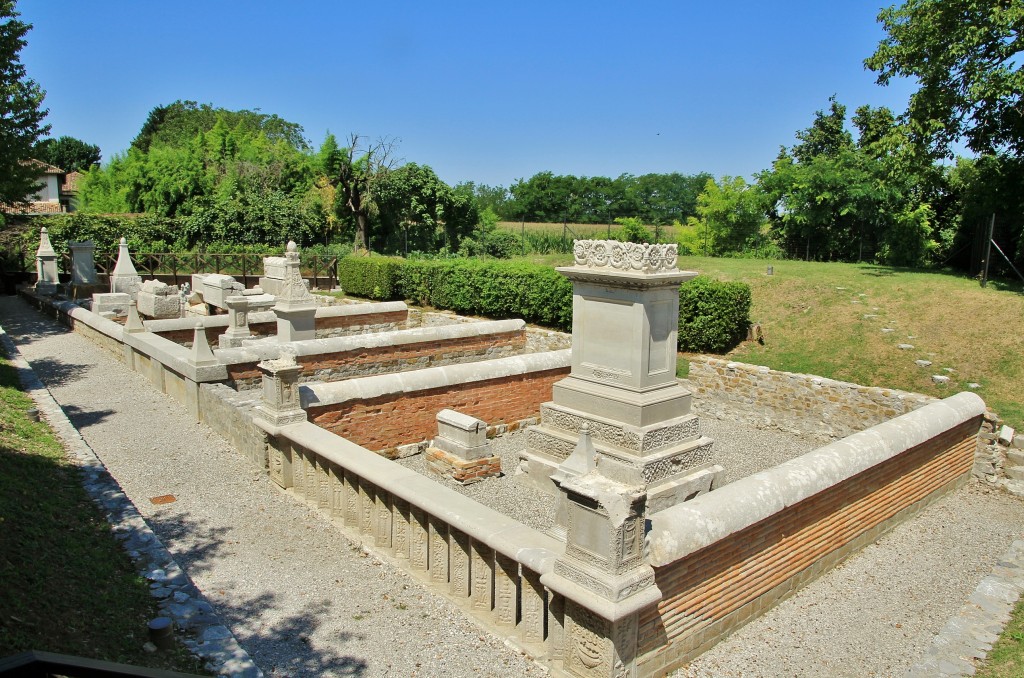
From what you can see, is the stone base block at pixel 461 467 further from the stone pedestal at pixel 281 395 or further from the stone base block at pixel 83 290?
the stone base block at pixel 83 290

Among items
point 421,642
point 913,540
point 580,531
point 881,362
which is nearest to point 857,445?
point 913,540

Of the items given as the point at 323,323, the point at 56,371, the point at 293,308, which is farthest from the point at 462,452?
the point at 56,371

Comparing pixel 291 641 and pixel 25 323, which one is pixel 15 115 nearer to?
pixel 25 323

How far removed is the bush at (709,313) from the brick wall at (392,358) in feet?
12.1

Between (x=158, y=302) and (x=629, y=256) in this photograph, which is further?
(x=158, y=302)

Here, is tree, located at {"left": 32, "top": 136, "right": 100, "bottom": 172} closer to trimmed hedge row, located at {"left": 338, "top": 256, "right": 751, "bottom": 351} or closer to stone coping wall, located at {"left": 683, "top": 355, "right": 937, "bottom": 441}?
trimmed hedge row, located at {"left": 338, "top": 256, "right": 751, "bottom": 351}

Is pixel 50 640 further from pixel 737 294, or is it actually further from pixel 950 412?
pixel 737 294

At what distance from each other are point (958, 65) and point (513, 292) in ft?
35.1

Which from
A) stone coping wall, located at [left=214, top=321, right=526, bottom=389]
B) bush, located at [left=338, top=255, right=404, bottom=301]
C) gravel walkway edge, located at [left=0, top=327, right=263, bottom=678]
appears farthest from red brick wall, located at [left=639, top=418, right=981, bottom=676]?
bush, located at [left=338, top=255, right=404, bottom=301]

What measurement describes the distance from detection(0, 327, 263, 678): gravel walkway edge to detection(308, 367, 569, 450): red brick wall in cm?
236

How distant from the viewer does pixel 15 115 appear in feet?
62.6

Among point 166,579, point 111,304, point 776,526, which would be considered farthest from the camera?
point 111,304

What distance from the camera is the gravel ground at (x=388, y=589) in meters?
4.59

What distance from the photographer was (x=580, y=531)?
405 cm
